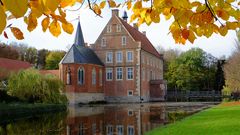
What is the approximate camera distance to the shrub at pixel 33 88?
27.7 m

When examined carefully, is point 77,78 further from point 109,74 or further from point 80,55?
point 109,74

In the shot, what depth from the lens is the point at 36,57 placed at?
72125mm

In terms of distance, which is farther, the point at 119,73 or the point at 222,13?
the point at 119,73

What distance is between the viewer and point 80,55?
4594cm

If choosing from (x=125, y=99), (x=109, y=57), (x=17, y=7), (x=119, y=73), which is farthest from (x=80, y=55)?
(x=17, y=7)

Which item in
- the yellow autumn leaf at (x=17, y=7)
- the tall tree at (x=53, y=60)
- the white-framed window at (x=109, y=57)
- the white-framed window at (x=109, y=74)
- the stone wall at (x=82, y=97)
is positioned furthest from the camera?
the tall tree at (x=53, y=60)

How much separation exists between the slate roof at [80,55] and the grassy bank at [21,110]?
745 inches

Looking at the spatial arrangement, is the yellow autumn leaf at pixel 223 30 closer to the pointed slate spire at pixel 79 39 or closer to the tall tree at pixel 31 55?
the pointed slate spire at pixel 79 39

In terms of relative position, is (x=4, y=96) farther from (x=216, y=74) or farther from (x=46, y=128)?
(x=216, y=74)

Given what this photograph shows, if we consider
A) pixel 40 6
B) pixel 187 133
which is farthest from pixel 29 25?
pixel 187 133

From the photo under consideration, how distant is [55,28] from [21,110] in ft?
67.7

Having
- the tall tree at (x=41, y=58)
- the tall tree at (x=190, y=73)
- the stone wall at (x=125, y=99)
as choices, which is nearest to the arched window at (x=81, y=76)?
the stone wall at (x=125, y=99)

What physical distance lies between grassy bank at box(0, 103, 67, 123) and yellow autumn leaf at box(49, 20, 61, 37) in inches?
718

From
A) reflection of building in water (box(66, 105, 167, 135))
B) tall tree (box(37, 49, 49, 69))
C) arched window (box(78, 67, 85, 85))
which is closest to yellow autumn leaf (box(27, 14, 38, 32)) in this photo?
reflection of building in water (box(66, 105, 167, 135))
